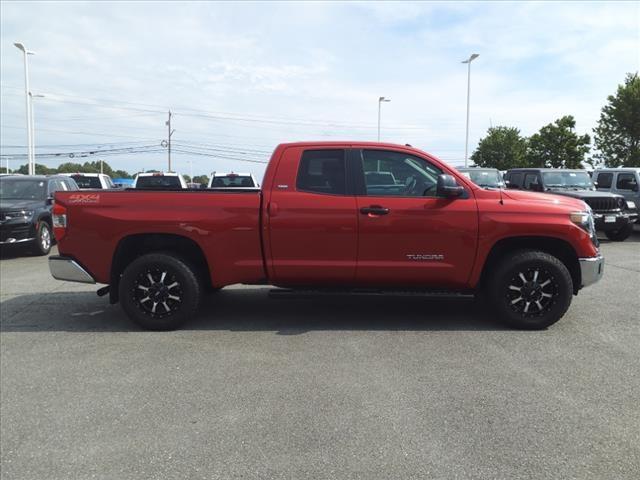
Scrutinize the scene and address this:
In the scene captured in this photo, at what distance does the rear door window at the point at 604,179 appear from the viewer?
16000 mm

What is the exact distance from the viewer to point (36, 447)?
3248 mm

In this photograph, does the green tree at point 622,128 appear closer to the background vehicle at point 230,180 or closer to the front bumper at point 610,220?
the front bumper at point 610,220

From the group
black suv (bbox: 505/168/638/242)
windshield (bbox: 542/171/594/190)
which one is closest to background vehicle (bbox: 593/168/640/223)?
black suv (bbox: 505/168/638/242)

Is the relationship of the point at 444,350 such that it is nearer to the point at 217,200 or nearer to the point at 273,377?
the point at 273,377

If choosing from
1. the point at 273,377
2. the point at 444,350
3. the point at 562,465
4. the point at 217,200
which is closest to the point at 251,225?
the point at 217,200

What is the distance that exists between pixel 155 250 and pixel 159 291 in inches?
18.9

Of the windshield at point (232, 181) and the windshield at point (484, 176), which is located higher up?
the windshield at point (484, 176)

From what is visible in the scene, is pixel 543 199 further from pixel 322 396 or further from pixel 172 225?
pixel 172 225

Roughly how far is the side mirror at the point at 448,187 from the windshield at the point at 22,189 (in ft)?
34.9

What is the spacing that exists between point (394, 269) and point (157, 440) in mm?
2953

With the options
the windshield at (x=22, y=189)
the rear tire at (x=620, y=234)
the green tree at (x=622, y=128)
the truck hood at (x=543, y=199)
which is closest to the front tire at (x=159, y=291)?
the truck hood at (x=543, y=199)

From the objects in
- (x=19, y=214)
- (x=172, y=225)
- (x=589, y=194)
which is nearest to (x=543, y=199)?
(x=172, y=225)

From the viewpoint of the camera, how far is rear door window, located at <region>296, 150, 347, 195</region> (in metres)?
5.52

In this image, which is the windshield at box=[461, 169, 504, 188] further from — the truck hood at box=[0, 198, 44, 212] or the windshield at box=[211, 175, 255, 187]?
the truck hood at box=[0, 198, 44, 212]
